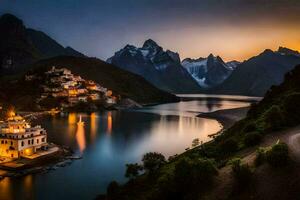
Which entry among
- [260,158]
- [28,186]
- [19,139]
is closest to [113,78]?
[19,139]

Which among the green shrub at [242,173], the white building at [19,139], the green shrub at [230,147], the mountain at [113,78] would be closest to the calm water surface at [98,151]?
the white building at [19,139]

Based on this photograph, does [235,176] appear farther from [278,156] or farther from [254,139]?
[254,139]

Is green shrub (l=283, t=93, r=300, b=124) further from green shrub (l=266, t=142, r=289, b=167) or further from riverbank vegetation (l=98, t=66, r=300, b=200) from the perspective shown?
green shrub (l=266, t=142, r=289, b=167)

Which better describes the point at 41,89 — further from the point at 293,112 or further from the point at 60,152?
the point at 293,112

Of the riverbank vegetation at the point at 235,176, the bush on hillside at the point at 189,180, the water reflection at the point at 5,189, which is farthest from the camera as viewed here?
the water reflection at the point at 5,189

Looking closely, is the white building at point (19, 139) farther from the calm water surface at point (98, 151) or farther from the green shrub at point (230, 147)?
the green shrub at point (230, 147)

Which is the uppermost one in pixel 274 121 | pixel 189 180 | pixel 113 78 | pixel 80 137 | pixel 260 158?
pixel 113 78
